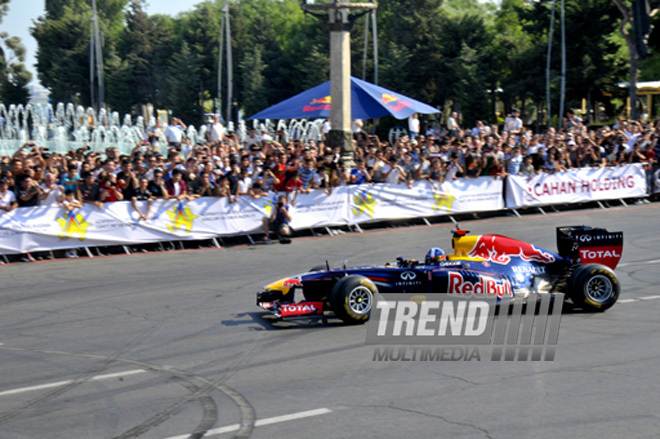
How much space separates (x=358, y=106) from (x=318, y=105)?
115 centimetres

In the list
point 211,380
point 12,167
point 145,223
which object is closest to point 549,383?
point 211,380

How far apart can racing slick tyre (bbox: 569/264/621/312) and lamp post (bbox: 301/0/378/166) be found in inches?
443

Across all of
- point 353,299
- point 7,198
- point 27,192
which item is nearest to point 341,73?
point 27,192

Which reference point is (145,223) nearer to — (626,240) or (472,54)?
(626,240)

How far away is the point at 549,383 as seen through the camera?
739 centimetres

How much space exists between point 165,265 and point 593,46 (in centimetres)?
3877

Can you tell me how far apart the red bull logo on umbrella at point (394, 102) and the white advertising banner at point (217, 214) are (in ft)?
12.2

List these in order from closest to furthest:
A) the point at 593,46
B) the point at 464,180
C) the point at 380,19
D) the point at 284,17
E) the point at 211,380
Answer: the point at 211,380
the point at 464,180
the point at 593,46
the point at 380,19
the point at 284,17

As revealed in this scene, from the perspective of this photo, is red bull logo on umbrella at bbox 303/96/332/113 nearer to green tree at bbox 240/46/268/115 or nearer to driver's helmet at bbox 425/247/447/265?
driver's helmet at bbox 425/247/447/265

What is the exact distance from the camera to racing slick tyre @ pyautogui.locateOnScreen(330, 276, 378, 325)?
31.3ft

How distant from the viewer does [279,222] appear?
17219 millimetres

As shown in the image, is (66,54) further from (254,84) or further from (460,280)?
(460,280)

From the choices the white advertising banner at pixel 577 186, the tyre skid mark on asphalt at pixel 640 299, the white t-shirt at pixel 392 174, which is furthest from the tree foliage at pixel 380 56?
the tyre skid mark on asphalt at pixel 640 299

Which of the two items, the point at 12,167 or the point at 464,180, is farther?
the point at 464,180
